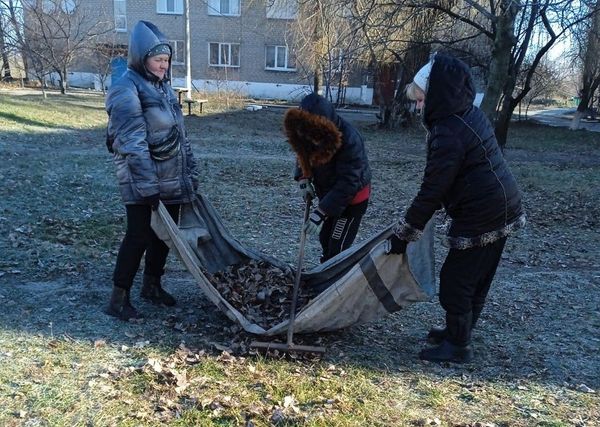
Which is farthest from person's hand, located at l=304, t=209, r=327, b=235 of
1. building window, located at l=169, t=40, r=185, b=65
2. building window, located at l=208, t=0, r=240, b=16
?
building window, located at l=208, t=0, r=240, b=16

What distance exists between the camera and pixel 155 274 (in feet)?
13.6

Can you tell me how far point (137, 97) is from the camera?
136 inches

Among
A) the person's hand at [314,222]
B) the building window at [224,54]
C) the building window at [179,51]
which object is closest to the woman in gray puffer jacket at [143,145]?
the person's hand at [314,222]

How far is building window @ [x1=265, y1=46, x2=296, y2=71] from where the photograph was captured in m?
32.3

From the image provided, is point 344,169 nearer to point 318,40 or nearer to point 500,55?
point 500,55

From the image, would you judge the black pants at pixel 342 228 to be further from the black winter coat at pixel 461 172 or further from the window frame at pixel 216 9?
the window frame at pixel 216 9

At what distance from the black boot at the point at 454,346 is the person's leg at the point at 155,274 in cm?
188

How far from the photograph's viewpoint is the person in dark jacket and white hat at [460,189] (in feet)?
10.1

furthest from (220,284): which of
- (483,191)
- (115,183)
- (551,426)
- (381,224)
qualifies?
(115,183)

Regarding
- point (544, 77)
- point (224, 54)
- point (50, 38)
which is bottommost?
point (544, 77)

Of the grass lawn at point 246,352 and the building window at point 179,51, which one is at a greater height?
the building window at point 179,51

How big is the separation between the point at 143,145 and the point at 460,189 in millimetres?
1896

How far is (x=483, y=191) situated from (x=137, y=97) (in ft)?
6.89

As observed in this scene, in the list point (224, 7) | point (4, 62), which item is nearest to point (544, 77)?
point (224, 7)
